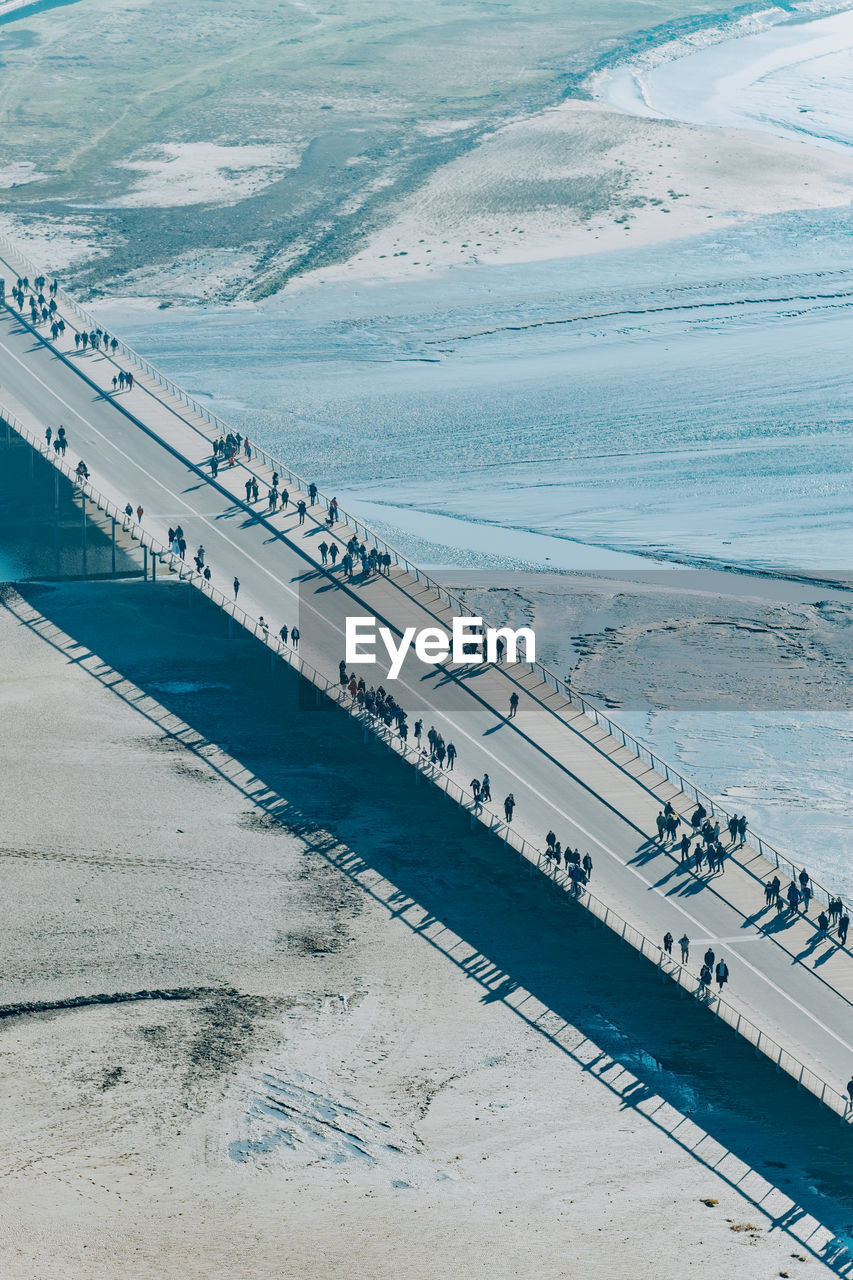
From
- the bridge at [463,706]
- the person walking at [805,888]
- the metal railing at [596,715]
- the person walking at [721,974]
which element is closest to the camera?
the person walking at [721,974]

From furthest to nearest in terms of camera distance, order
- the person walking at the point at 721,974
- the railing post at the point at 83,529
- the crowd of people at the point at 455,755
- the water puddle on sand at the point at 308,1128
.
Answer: the railing post at the point at 83,529
the crowd of people at the point at 455,755
the person walking at the point at 721,974
the water puddle on sand at the point at 308,1128

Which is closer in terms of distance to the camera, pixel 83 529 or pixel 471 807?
pixel 471 807

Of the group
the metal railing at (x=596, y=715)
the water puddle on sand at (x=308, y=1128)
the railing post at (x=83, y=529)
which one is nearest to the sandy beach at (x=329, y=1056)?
the water puddle on sand at (x=308, y=1128)

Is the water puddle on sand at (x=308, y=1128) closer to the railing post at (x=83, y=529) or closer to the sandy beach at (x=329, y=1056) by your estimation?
the sandy beach at (x=329, y=1056)

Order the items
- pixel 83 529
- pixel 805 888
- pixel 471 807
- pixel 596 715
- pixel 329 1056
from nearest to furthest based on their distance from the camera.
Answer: pixel 329 1056
pixel 805 888
pixel 471 807
pixel 596 715
pixel 83 529

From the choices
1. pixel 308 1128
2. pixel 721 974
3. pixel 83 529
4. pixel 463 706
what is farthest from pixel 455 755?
pixel 83 529

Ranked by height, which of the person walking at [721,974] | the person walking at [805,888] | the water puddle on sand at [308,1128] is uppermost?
the person walking at [805,888]

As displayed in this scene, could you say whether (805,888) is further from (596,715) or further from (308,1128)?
(308,1128)
